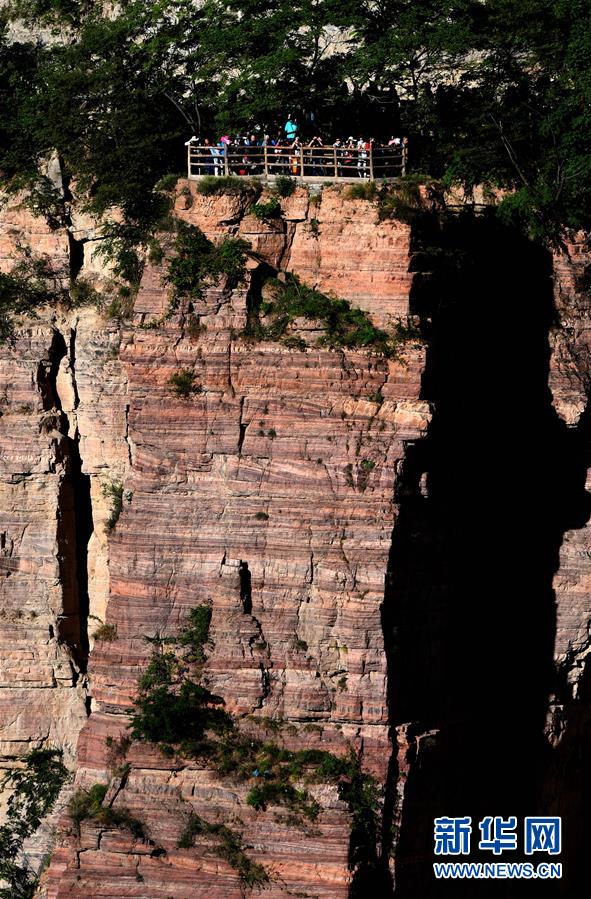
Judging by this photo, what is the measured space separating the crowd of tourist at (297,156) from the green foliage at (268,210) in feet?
3.62

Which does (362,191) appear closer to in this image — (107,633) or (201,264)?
(201,264)

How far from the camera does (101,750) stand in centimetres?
5419

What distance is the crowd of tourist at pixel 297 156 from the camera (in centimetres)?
5522

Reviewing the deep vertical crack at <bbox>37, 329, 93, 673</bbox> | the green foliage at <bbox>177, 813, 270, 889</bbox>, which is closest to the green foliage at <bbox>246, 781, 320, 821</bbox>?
the green foliage at <bbox>177, 813, 270, 889</bbox>

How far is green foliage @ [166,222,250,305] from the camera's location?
54.0 m

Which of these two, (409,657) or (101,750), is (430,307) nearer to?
(409,657)

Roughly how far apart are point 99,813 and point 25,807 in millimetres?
5389

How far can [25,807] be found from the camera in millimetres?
58188

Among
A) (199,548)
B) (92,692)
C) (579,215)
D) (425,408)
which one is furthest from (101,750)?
(579,215)

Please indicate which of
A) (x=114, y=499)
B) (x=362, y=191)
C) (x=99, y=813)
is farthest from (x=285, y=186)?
(x=99, y=813)

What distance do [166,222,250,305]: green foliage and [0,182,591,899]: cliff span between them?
263 millimetres

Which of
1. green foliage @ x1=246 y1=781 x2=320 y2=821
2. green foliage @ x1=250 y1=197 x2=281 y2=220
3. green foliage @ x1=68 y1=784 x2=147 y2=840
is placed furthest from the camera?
green foliage @ x1=250 y1=197 x2=281 y2=220

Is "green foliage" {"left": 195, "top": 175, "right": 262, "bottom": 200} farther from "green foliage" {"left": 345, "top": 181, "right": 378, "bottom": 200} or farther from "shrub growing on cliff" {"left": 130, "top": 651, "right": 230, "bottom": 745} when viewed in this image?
"shrub growing on cliff" {"left": 130, "top": 651, "right": 230, "bottom": 745}

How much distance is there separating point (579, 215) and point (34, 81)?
13486mm
